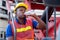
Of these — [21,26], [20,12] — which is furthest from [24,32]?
[20,12]

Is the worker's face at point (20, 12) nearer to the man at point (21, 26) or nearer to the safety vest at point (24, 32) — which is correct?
the man at point (21, 26)

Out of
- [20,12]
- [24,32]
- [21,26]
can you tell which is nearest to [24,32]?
[24,32]

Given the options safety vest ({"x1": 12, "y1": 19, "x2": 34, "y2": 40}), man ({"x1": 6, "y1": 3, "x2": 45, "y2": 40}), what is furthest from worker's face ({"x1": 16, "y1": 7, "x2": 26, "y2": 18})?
safety vest ({"x1": 12, "y1": 19, "x2": 34, "y2": 40})

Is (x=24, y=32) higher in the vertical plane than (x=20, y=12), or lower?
lower

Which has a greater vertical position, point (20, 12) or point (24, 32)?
point (20, 12)

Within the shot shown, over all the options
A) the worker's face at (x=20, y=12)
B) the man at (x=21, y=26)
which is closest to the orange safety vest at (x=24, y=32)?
the man at (x=21, y=26)

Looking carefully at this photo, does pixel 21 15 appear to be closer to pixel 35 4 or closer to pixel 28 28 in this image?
pixel 28 28

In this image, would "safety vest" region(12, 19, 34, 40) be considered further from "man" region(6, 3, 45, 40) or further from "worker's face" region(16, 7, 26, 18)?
"worker's face" region(16, 7, 26, 18)

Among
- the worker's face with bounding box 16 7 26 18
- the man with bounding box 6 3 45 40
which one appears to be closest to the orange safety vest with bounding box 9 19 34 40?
the man with bounding box 6 3 45 40

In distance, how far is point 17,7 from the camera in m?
3.46

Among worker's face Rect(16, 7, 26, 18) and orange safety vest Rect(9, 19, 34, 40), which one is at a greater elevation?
worker's face Rect(16, 7, 26, 18)

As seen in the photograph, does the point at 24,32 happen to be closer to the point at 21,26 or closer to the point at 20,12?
the point at 21,26

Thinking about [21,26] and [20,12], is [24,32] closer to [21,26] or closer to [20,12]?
[21,26]

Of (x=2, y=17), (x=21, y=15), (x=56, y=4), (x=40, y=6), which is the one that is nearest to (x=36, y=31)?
(x=21, y=15)
